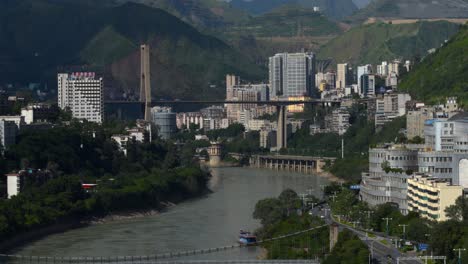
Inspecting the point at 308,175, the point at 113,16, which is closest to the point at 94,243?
the point at 308,175

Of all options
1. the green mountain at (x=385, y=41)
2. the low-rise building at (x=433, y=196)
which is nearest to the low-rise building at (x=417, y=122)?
the low-rise building at (x=433, y=196)

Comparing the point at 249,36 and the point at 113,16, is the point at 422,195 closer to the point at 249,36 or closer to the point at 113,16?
the point at 113,16

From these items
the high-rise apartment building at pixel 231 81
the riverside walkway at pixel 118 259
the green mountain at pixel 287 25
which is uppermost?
the green mountain at pixel 287 25

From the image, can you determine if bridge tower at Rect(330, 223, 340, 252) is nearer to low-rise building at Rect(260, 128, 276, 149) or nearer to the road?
the road

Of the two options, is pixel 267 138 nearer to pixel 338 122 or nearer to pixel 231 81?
pixel 338 122

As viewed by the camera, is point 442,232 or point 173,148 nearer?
point 442,232

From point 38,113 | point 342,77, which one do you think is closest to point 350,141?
point 38,113

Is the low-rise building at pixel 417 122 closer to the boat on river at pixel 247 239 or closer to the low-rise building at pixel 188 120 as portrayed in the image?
the boat on river at pixel 247 239
